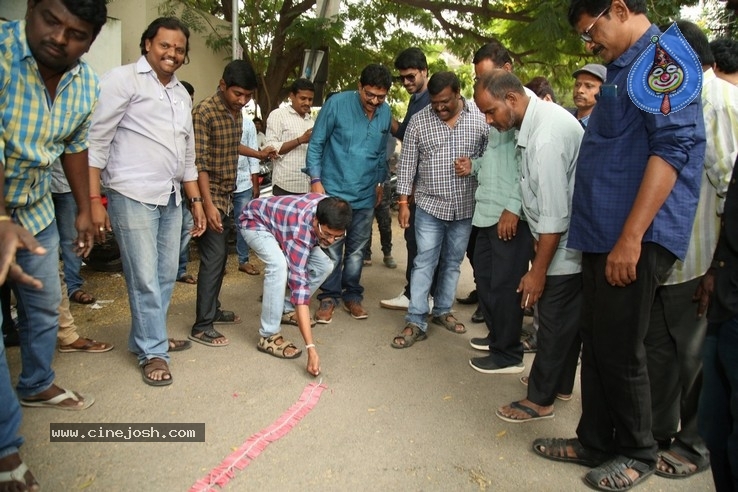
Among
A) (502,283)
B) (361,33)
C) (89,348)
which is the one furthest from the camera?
(361,33)

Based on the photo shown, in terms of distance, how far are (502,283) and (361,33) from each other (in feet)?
19.1

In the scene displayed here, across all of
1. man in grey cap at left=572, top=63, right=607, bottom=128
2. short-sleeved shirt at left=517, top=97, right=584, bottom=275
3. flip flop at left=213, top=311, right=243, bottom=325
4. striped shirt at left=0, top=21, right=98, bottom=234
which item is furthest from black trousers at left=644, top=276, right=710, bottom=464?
flip flop at left=213, top=311, right=243, bottom=325

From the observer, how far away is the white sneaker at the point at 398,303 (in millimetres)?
4738

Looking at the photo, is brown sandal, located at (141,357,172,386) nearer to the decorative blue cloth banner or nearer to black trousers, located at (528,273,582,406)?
black trousers, located at (528,273,582,406)

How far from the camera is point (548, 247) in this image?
262cm

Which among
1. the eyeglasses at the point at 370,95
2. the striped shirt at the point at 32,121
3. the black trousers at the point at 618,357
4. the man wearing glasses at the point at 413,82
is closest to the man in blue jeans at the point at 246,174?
the eyeglasses at the point at 370,95

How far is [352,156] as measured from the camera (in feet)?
14.0

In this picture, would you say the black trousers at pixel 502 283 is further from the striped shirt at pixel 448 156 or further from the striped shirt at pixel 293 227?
the striped shirt at pixel 293 227

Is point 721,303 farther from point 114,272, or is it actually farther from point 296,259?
point 114,272

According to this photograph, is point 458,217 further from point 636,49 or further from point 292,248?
point 636,49

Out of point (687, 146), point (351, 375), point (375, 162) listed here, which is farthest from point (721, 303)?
point (375, 162)

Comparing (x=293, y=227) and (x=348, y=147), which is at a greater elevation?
(x=348, y=147)

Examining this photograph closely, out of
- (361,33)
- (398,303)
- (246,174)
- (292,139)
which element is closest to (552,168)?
(398,303)

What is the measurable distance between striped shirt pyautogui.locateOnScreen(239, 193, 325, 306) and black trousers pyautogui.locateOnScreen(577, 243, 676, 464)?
1.60m
